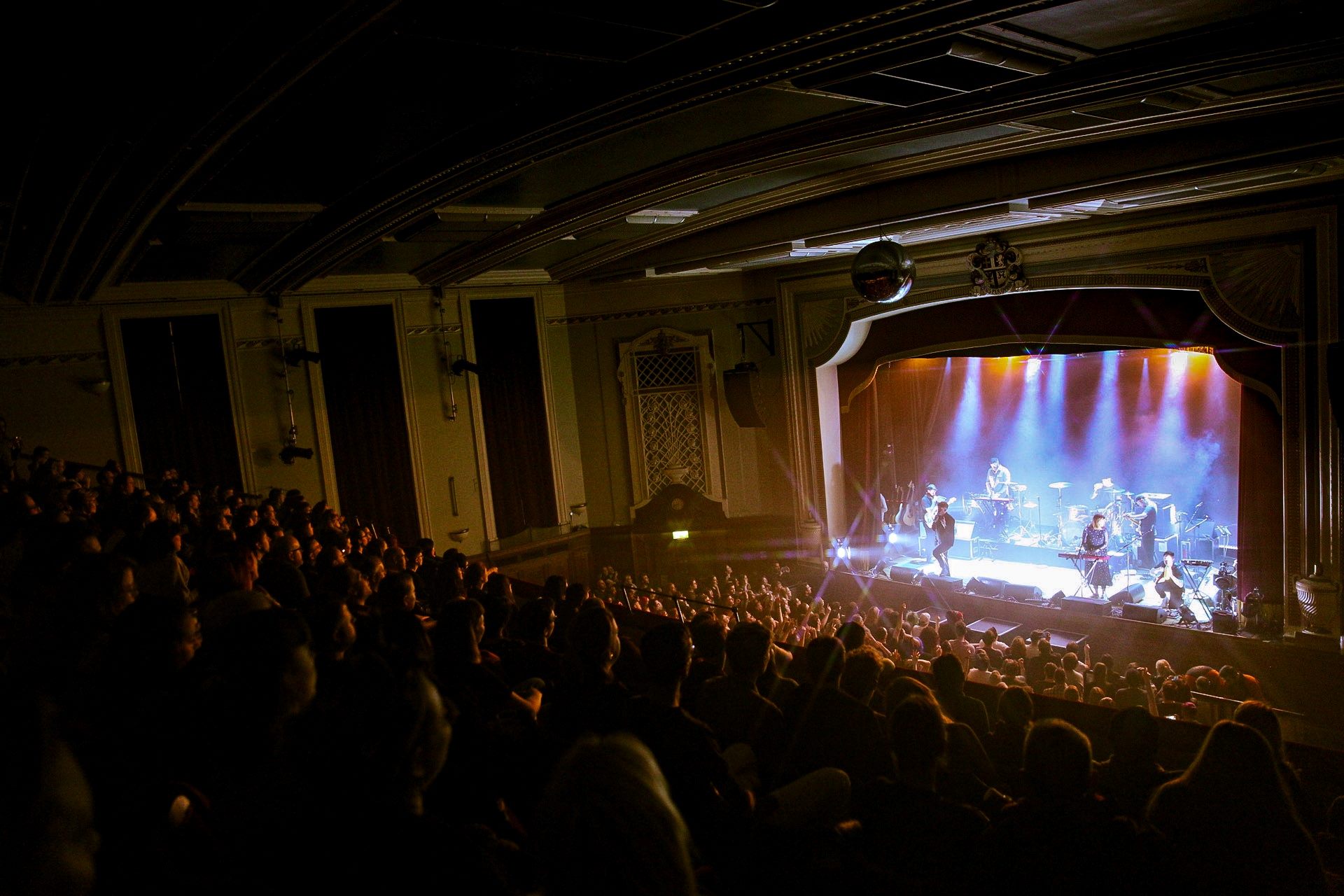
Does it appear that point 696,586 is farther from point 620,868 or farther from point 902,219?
point 620,868

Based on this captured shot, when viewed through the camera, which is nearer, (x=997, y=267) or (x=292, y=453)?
(x=997, y=267)

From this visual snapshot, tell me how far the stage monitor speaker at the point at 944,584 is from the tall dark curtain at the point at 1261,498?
8.76 ft

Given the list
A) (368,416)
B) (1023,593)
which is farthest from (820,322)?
(368,416)

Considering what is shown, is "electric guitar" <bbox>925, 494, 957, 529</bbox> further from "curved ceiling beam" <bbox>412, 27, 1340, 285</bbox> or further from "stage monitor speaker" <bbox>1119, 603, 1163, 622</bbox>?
"curved ceiling beam" <bbox>412, 27, 1340, 285</bbox>

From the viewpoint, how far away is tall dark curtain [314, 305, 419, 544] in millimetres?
8914

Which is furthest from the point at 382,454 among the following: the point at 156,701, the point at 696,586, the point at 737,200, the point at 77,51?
the point at 156,701

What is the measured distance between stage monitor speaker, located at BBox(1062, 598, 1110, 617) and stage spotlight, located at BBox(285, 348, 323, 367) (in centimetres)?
801

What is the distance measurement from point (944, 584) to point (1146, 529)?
222 centimetres

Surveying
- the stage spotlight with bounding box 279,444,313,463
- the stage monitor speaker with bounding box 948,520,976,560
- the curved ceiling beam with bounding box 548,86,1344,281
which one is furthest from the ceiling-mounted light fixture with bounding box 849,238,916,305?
the stage spotlight with bounding box 279,444,313,463

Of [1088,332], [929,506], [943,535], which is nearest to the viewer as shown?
[1088,332]

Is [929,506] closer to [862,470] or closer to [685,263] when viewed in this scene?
[862,470]

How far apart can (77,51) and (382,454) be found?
6.69 meters

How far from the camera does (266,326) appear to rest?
27.9 ft

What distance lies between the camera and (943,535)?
10070 mm
